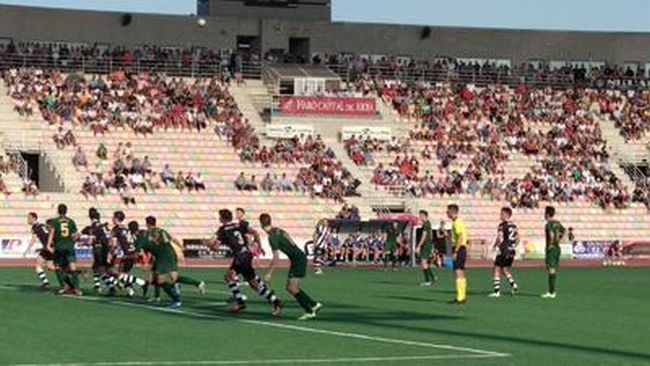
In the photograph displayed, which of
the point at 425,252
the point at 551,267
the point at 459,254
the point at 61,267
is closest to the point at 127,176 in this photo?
the point at 425,252

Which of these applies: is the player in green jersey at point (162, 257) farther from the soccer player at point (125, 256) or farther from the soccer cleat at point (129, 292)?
the soccer cleat at point (129, 292)

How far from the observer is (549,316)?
96.9 feet

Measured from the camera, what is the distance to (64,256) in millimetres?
34125

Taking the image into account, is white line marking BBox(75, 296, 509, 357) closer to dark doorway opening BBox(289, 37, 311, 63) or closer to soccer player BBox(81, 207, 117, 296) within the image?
soccer player BBox(81, 207, 117, 296)

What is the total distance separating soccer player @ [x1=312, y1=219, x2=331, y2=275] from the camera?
4980cm

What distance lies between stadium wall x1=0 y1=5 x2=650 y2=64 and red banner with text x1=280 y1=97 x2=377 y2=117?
5938mm

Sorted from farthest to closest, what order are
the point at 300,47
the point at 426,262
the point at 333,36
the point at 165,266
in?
the point at 333,36 → the point at 300,47 → the point at 426,262 → the point at 165,266

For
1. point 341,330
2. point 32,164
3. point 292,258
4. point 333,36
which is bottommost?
point 341,330

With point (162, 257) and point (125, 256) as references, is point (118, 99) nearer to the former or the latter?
point (125, 256)

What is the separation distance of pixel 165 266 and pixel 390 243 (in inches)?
1032

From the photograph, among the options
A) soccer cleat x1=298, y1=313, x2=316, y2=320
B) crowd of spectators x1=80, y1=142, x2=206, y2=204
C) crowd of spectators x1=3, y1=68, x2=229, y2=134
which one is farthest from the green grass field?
crowd of spectators x1=3, y1=68, x2=229, y2=134

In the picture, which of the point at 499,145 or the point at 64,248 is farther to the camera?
the point at 499,145

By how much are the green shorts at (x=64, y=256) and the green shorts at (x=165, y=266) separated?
13.2 feet

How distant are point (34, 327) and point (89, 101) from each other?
139 feet
